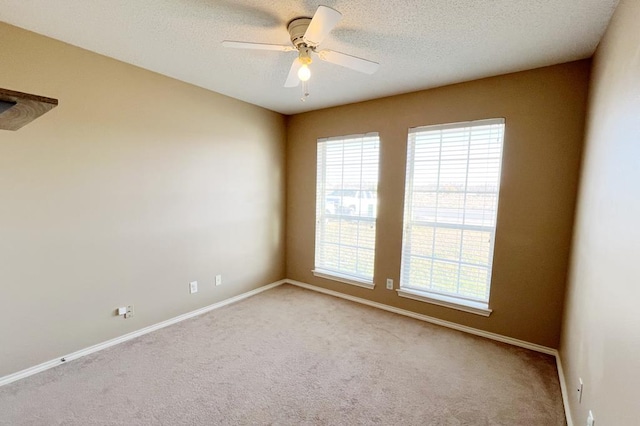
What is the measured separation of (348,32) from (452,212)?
1.98m

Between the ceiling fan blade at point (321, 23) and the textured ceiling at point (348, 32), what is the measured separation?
0.20 meters

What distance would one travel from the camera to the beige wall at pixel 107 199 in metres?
2.09

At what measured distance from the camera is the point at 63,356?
2328 millimetres

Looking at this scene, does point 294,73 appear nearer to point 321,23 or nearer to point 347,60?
point 347,60

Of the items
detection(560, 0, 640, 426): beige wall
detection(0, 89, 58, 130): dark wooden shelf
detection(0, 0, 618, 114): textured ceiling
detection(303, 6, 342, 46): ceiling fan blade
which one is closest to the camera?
detection(0, 89, 58, 130): dark wooden shelf

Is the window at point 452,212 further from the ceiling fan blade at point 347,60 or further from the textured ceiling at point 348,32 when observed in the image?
the ceiling fan blade at point 347,60

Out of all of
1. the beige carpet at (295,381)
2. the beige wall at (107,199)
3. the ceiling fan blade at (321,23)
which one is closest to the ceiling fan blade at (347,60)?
the ceiling fan blade at (321,23)

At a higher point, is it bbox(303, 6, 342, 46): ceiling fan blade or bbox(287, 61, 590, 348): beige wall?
bbox(303, 6, 342, 46): ceiling fan blade

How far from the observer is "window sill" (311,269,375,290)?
3627 millimetres

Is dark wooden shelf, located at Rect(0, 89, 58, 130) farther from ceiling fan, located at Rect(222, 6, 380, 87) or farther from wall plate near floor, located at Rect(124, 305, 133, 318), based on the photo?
wall plate near floor, located at Rect(124, 305, 133, 318)

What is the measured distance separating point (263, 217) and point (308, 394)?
8.03 ft

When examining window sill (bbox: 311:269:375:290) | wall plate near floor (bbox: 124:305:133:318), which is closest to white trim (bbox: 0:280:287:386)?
wall plate near floor (bbox: 124:305:133:318)

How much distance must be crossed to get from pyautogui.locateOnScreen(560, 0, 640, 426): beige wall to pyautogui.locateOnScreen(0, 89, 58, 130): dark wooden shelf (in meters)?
2.10

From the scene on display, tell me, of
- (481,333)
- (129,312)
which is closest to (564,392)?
(481,333)
